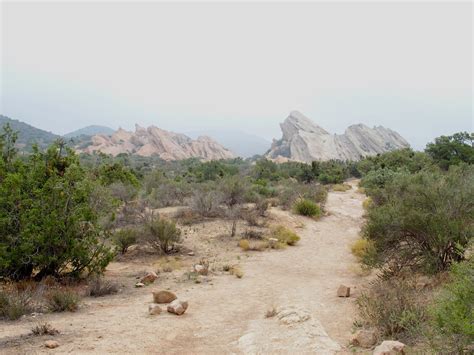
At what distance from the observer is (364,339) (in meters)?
6.10

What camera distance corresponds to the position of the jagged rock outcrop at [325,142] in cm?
10716

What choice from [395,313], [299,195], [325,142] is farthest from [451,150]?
[325,142]

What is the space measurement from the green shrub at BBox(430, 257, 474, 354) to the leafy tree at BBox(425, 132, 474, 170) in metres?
36.2

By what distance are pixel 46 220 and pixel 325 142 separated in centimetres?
10951

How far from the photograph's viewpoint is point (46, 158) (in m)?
11.0

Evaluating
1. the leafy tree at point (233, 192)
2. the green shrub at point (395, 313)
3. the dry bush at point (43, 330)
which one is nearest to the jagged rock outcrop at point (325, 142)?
the leafy tree at point (233, 192)

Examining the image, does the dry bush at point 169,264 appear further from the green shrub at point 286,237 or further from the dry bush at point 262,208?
the dry bush at point 262,208

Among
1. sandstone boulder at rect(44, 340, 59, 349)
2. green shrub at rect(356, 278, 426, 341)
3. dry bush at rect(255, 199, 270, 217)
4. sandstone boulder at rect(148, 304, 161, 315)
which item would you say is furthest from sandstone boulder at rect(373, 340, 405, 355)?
dry bush at rect(255, 199, 270, 217)

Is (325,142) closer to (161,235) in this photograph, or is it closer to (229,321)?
(161,235)

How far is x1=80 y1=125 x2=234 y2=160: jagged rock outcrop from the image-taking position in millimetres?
113750

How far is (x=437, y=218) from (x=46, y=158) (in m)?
10.7

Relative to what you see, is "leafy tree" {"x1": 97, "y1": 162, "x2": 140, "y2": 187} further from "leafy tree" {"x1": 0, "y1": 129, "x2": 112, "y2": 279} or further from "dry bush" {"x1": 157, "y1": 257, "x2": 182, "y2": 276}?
"leafy tree" {"x1": 0, "y1": 129, "x2": 112, "y2": 279}

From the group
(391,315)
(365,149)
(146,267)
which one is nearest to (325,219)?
(146,267)

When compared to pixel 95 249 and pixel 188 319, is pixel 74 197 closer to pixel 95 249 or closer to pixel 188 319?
pixel 95 249
